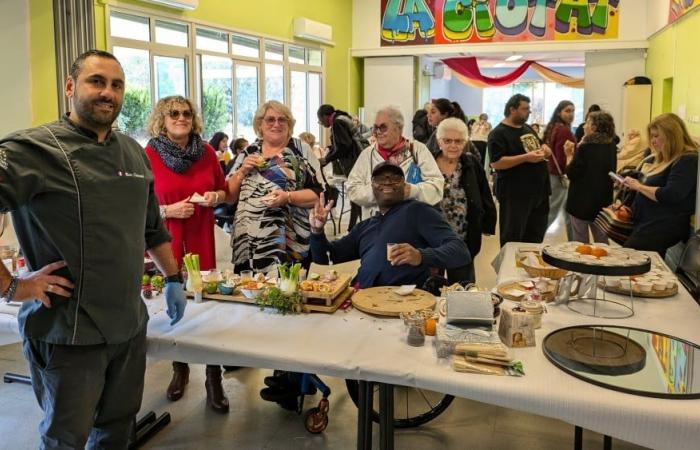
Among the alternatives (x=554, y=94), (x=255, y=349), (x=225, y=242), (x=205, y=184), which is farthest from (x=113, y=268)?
(x=554, y=94)

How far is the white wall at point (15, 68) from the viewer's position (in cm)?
471

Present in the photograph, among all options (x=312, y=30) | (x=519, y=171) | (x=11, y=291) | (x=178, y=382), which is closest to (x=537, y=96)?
(x=312, y=30)

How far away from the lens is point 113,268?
1.75 m

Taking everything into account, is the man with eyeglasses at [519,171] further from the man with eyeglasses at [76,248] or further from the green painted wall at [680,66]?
the man with eyeglasses at [76,248]

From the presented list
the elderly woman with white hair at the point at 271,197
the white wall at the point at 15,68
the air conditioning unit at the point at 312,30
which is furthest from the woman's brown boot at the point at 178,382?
the air conditioning unit at the point at 312,30

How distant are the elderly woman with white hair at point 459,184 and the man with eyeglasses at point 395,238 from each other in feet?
2.87

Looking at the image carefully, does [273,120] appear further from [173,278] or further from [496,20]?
[496,20]

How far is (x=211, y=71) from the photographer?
786cm

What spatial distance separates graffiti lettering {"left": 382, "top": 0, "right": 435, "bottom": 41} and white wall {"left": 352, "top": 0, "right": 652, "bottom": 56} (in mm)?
174

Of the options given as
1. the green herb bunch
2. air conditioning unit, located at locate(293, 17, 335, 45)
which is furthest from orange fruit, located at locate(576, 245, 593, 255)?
air conditioning unit, located at locate(293, 17, 335, 45)

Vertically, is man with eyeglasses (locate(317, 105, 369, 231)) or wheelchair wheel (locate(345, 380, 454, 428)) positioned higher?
man with eyeglasses (locate(317, 105, 369, 231))

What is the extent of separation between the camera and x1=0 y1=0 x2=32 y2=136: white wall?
471 centimetres

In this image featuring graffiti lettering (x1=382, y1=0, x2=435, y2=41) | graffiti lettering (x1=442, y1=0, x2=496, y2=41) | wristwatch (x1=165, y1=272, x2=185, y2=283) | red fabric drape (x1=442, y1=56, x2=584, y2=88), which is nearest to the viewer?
wristwatch (x1=165, y1=272, x2=185, y2=283)

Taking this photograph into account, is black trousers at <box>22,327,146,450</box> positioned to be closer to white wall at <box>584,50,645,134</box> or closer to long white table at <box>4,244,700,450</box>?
long white table at <box>4,244,700,450</box>
